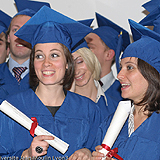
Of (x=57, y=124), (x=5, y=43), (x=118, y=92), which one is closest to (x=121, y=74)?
(x=57, y=124)

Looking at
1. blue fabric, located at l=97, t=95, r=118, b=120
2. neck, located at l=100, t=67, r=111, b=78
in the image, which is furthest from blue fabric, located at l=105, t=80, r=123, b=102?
blue fabric, located at l=97, t=95, r=118, b=120

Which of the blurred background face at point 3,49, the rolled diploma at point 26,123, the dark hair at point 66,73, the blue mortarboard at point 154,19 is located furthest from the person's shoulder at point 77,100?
the blurred background face at point 3,49

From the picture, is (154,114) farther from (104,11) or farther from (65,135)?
(104,11)

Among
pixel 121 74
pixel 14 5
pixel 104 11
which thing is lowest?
pixel 121 74

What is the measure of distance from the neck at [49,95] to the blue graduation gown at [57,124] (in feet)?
0.13

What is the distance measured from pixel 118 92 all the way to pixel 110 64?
52 cm

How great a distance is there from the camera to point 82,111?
2506 millimetres

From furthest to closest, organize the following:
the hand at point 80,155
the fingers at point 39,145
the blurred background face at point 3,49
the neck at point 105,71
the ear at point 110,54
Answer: the ear at point 110,54, the neck at point 105,71, the blurred background face at point 3,49, the hand at point 80,155, the fingers at point 39,145

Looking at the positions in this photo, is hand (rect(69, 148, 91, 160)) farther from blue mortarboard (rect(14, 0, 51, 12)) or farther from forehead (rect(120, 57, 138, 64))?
blue mortarboard (rect(14, 0, 51, 12))

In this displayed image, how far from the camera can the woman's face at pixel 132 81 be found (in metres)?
2.32

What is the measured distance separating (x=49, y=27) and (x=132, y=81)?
782mm

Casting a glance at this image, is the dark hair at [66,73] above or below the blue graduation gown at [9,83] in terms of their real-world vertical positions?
above

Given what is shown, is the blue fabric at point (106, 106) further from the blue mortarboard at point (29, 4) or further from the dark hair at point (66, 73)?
the blue mortarboard at point (29, 4)

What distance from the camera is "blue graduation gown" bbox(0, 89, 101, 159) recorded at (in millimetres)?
2268
